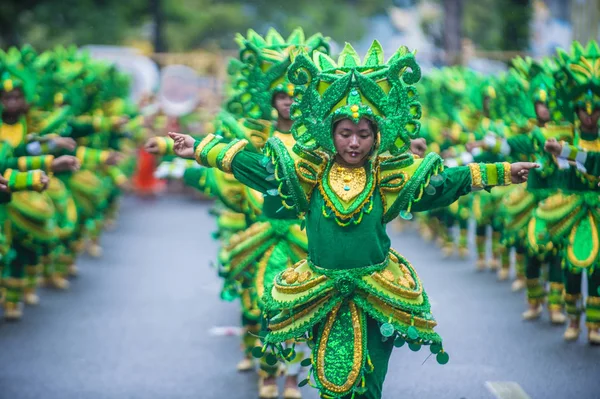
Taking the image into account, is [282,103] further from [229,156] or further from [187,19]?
[187,19]

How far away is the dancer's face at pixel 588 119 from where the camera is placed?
8.04 m

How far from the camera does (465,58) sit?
26359 millimetres

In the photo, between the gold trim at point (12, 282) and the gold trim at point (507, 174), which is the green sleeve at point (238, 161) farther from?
the gold trim at point (12, 282)

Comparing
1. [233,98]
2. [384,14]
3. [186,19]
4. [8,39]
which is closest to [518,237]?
[233,98]

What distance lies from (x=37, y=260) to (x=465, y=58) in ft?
58.9

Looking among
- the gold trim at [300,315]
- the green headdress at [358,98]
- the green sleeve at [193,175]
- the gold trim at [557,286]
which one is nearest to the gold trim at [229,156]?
the green headdress at [358,98]

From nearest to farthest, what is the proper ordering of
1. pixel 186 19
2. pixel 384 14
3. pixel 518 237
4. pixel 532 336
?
pixel 532 336 → pixel 518 237 → pixel 186 19 → pixel 384 14

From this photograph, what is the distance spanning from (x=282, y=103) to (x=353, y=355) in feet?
8.34

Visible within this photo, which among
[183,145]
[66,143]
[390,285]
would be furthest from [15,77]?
[390,285]

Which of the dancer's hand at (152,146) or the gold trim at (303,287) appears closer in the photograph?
the gold trim at (303,287)

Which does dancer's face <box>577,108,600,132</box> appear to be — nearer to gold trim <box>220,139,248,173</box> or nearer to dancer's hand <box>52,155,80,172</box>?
gold trim <box>220,139,248,173</box>

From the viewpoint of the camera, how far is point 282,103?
7.40 m

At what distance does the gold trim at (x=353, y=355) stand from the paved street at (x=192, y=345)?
2.01 m

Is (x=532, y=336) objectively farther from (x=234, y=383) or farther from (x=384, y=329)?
(x=384, y=329)
